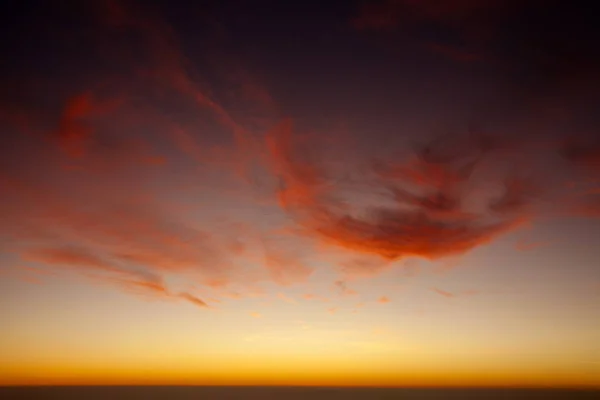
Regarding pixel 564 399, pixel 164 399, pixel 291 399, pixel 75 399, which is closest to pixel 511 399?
pixel 564 399

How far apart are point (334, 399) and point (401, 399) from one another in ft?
102

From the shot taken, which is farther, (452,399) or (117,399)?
(452,399)

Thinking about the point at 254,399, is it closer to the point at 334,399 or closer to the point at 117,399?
the point at 334,399

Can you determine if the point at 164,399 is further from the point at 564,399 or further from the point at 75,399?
the point at 564,399

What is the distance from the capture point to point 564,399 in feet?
577

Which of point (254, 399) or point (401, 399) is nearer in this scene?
point (254, 399)

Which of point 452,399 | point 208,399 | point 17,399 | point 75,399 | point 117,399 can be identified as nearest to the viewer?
point 17,399

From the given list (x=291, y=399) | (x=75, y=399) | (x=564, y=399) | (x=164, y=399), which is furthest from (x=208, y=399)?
(x=564, y=399)

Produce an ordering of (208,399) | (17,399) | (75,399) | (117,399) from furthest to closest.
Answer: (208,399)
(75,399)
(117,399)
(17,399)

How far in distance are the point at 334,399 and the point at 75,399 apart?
360ft

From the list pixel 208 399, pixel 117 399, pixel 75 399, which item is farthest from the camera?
→ pixel 208 399

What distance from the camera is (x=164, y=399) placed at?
575 ft

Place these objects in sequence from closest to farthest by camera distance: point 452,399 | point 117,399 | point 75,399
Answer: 1. point 117,399
2. point 75,399
3. point 452,399

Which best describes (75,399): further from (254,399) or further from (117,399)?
(254,399)
